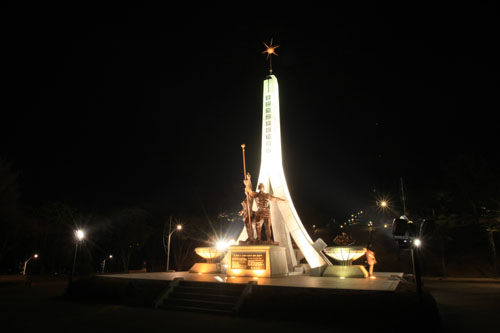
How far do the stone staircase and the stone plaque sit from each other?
2.45 meters

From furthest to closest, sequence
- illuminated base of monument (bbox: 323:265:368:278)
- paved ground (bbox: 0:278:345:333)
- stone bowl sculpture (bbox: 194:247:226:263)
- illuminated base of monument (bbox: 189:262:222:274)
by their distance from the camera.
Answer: stone bowl sculpture (bbox: 194:247:226:263)
illuminated base of monument (bbox: 189:262:222:274)
illuminated base of monument (bbox: 323:265:368:278)
paved ground (bbox: 0:278:345:333)

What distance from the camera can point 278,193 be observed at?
1323 centimetres

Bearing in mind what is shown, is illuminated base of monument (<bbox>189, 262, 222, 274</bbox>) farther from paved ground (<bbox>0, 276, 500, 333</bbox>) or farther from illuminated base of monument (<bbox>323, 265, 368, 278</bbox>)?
paved ground (<bbox>0, 276, 500, 333</bbox>)

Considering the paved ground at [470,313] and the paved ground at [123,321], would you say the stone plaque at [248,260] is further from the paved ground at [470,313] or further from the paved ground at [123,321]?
the paved ground at [470,313]

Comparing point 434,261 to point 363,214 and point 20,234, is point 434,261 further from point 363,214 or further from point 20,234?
point 20,234

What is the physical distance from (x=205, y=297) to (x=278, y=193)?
252 inches

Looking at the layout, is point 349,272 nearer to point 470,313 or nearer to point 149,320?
point 470,313

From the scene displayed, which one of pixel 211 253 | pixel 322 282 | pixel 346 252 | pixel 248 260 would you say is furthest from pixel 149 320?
pixel 346 252

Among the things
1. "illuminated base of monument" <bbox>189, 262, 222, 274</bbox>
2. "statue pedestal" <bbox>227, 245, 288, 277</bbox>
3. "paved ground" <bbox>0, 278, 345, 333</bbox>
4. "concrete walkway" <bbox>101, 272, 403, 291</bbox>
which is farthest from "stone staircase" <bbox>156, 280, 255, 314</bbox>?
"illuminated base of monument" <bbox>189, 262, 222, 274</bbox>

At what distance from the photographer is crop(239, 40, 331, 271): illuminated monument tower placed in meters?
12.3

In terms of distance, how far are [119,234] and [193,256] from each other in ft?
20.7

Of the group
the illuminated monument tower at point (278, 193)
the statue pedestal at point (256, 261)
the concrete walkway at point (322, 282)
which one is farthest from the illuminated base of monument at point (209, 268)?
the concrete walkway at point (322, 282)

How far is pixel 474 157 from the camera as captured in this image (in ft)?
66.3

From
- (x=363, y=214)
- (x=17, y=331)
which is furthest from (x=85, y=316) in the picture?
(x=363, y=214)
